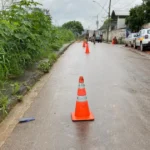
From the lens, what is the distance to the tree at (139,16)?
34731mm

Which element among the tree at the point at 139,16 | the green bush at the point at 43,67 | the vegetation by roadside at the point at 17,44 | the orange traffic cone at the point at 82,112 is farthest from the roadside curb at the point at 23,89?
the tree at the point at 139,16

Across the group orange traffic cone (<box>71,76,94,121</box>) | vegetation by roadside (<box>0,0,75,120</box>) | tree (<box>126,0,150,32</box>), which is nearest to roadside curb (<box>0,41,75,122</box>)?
vegetation by roadside (<box>0,0,75,120</box>)

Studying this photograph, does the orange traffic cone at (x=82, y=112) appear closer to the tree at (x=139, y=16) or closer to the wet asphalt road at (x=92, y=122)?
the wet asphalt road at (x=92, y=122)

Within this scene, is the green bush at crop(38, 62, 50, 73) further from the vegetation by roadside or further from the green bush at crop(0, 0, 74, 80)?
the green bush at crop(0, 0, 74, 80)

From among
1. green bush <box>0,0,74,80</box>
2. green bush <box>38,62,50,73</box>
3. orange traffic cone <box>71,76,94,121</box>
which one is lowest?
green bush <box>38,62,50,73</box>

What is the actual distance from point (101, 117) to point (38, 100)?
1.90 m

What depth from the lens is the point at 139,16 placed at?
119 ft

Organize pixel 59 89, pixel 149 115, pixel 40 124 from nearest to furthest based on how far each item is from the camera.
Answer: pixel 40 124 → pixel 149 115 → pixel 59 89

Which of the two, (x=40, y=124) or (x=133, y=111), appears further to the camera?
(x=133, y=111)

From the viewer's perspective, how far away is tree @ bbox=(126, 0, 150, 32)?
34.7 metres

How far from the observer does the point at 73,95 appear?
22.0 ft

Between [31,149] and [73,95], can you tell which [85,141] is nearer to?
[31,149]

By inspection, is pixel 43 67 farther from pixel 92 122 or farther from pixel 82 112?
pixel 92 122

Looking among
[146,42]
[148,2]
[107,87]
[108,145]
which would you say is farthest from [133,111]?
[148,2]
